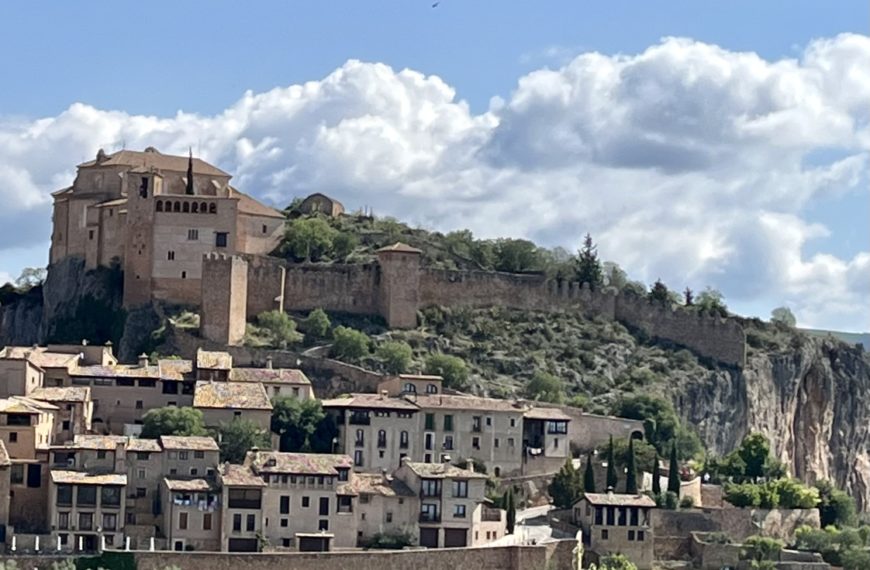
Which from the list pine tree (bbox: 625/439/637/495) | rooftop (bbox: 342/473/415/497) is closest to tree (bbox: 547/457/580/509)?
pine tree (bbox: 625/439/637/495)

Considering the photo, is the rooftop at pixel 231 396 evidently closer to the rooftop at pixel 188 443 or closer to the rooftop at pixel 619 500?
the rooftop at pixel 188 443

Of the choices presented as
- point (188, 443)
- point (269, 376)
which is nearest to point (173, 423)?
point (188, 443)

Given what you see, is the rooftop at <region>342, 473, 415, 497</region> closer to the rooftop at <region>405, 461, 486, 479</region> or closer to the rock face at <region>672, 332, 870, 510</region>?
the rooftop at <region>405, 461, 486, 479</region>

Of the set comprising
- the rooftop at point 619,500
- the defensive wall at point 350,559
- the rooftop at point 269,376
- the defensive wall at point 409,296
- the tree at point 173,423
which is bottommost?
the defensive wall at point 350,559

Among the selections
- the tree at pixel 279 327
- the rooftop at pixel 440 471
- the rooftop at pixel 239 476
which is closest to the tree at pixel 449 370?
the tree at pixel 279 327

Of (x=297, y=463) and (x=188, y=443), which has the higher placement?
(x=188, y=443)

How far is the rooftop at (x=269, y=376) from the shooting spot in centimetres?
7869

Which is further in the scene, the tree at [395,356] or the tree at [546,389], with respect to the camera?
the tree at [546,389]

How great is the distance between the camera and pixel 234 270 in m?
86.8

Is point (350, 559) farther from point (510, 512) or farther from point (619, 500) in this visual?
point (619, 500)

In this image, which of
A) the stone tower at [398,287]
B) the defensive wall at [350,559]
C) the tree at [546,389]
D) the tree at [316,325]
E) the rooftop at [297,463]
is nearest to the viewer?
the defensive wall at [350,559]

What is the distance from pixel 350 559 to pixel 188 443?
22.1 ft

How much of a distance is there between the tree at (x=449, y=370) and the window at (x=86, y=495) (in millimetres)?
21316

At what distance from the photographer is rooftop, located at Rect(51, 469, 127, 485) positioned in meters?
67.1
